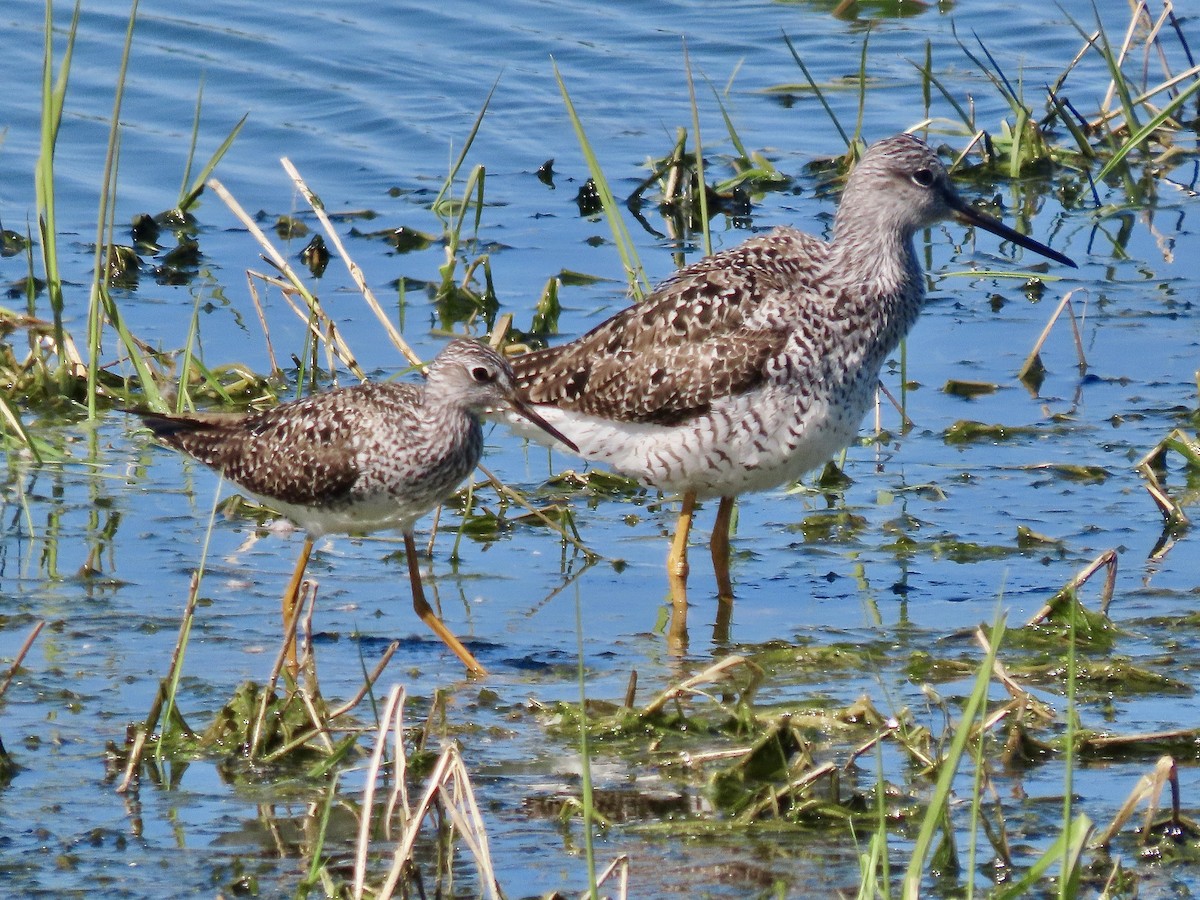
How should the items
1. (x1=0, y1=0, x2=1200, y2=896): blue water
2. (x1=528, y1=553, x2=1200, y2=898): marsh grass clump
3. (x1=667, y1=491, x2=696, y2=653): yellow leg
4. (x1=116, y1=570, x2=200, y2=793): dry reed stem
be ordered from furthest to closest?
(x1=667, y1=491, x2=696, y2=653): yellow leg, (x1=0, y1=0, x2=1200, y2=896): blue water, (x1=116, y1=570, x2=200, y2=793): dry reed stem, (x1=528, y1=553, x2=1200, y2=898): marsh grass clump

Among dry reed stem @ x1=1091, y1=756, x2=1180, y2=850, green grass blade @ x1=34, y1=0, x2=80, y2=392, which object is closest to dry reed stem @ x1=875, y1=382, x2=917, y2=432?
green grass blade @ x1=34, y1=0, x2=80, y2=392

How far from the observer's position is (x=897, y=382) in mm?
10078

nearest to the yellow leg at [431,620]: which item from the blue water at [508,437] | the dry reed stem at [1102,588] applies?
the blue water at [508,437]

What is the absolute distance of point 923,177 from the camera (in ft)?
27.6

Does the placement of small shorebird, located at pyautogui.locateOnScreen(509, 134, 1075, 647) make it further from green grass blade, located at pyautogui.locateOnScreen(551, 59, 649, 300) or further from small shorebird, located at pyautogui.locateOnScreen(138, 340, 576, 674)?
small shorebird, located at pyautogui.locateOnScreen(138, 340, 576, 674)

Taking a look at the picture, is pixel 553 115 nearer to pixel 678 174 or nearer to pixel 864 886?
pixel 678 174

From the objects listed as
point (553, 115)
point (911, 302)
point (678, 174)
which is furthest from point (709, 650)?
point (553, 115)

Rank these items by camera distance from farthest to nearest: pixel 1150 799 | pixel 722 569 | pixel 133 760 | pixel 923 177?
pixel 923 177, pixel 722 569, pixel 133 760, pixel 1150 799

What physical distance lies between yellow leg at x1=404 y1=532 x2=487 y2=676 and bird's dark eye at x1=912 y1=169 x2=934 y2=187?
2712 millimetres

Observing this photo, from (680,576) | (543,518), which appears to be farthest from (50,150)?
(680,576)

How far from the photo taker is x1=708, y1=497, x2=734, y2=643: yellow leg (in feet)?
25.2

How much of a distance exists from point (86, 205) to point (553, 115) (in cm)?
362

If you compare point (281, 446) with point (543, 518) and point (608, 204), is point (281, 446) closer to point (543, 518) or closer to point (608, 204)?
point (543, 518)

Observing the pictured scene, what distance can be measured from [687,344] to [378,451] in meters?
1.49
